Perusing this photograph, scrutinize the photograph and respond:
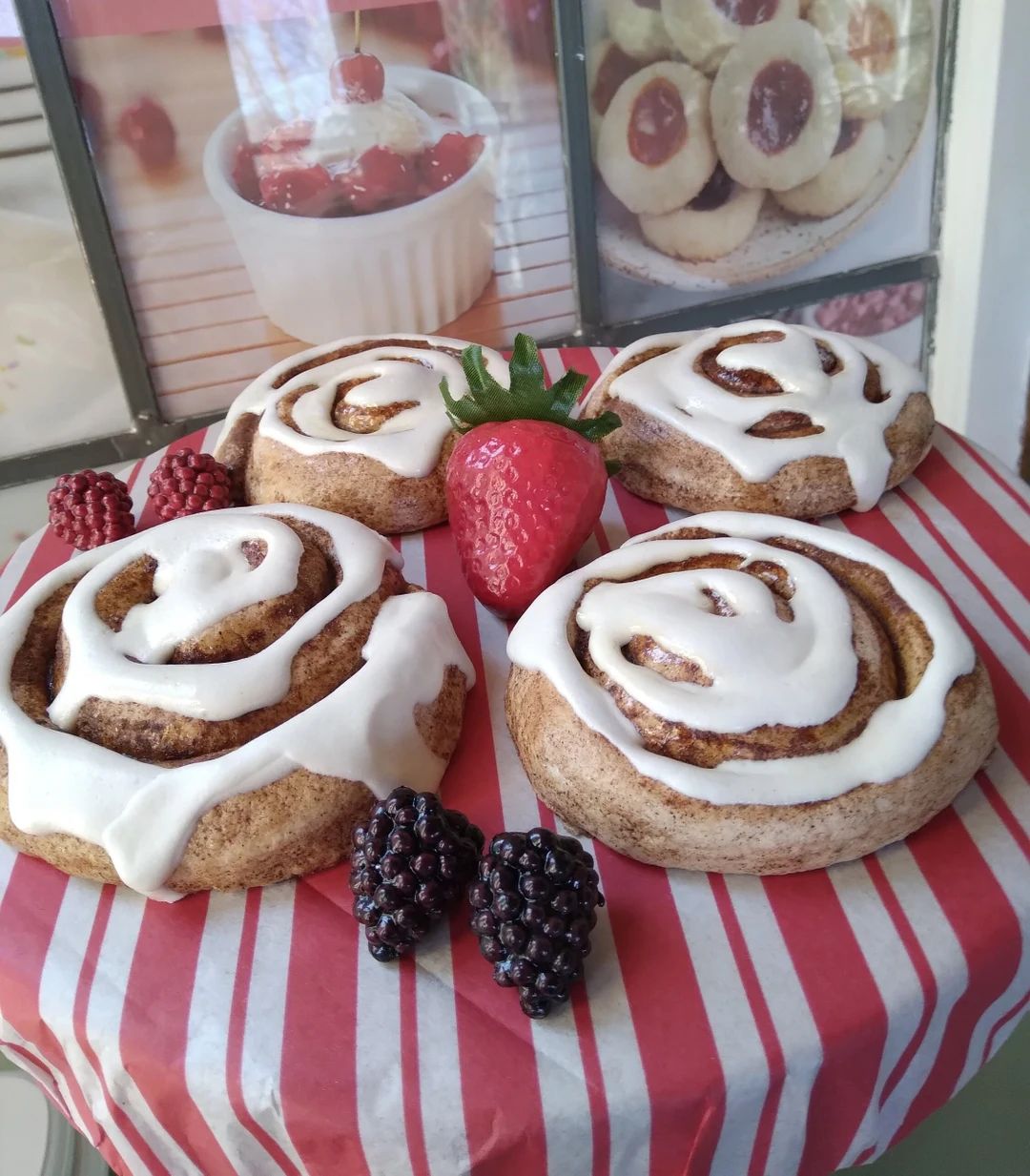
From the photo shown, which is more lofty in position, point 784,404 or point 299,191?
point 299,191

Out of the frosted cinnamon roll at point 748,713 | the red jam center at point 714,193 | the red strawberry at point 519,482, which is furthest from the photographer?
the red jam center at point 714,193

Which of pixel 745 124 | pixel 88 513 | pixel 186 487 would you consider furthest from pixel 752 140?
pixel 88 513

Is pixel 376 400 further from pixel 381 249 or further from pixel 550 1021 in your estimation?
pixel 550 1021

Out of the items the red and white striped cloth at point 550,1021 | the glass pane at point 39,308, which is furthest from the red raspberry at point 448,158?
the red and white striped cloth at point 550,1021

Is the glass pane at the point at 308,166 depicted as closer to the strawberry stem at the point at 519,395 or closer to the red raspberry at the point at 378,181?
the red raspberry at the point at 378,181

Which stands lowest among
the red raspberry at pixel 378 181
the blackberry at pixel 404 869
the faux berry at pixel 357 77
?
the blackberry at pixel 404 869

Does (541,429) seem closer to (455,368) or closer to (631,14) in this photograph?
(455,368)
